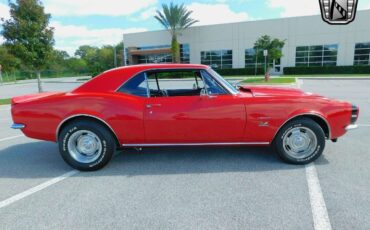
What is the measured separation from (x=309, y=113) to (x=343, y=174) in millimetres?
941

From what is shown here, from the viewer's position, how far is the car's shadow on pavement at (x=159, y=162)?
3.79m

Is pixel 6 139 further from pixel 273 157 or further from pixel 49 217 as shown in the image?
pixel 273 157

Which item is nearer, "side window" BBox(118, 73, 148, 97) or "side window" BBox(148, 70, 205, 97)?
"side window" BBox(118, 73, 148, 97)

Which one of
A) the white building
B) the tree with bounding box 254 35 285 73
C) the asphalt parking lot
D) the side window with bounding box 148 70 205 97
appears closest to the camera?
the asphalt parking lot

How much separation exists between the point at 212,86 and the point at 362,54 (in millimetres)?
33667

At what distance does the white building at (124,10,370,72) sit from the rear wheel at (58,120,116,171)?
3224 centimetres

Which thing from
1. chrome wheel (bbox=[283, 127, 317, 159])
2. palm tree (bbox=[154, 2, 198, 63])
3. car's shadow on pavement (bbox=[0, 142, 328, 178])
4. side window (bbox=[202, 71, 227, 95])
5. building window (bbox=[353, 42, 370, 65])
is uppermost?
palm tree (bbox=[154, 2, 198, 63])

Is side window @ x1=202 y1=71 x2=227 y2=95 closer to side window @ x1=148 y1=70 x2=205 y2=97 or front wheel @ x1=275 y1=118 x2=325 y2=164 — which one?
side window @ x1=148 y1=70 x2=205 y2=97

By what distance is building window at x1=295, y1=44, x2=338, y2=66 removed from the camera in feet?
101

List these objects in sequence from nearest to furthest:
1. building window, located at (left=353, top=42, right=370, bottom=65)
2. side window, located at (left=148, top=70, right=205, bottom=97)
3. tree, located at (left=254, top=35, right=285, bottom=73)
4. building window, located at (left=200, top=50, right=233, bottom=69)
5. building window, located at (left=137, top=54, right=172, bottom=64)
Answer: side window, located at (left=148, top=70, right=205, bottom=97)
tree, located at (left=254, top=35, right=285, bottom=73)
building window, located at (left=353, top=42, right=370, bottom=65)
building window, located at (left=200, top=50, right=233, bottom=69)
building window, located at (left=137, top=54, right=172, bottom=64)

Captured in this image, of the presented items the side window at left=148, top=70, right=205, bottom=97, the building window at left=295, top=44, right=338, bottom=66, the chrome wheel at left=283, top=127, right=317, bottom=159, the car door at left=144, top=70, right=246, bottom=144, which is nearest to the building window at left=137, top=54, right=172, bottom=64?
the building window at left=295, top=44, right=338, bottom=66

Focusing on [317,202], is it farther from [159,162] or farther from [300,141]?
[159,162]

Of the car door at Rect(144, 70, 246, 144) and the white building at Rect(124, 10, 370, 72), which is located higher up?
the white building at Rect(124, 10, 370, 72)

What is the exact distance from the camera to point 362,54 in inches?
1170
